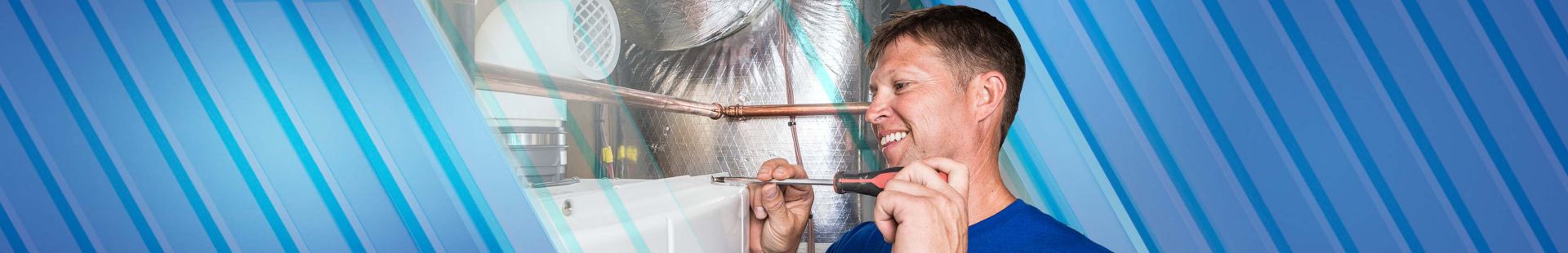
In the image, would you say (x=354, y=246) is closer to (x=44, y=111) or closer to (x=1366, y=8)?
(x=44, y=111)

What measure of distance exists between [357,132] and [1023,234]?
624mm

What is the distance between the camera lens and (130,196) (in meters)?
0.36

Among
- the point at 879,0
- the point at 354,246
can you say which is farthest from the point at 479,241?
the point at 879,0

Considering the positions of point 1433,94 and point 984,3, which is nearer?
point 1433,94

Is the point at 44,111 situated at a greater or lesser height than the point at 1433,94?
greater

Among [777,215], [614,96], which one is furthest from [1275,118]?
[614,96]

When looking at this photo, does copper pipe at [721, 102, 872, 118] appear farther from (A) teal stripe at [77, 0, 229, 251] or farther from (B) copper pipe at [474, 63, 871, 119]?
(A) teal stripe at [77, 0, 229, 251]

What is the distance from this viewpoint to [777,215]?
1.13m

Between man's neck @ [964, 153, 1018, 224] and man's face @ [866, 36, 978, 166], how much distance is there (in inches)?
1.0

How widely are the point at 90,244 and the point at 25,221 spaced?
3 cm

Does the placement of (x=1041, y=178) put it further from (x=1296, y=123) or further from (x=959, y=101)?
(x=959, y=101)

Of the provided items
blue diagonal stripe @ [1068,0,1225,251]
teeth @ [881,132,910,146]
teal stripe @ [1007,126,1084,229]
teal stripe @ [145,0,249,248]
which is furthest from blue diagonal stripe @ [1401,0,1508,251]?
teal stripe @ [145,0,249,248]

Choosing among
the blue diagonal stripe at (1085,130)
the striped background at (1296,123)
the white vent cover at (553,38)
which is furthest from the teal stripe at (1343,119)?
the white vent cover at (553,38)

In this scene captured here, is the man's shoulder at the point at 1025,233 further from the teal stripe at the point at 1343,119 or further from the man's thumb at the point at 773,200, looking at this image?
the teal stripe at the point at 1343,119
